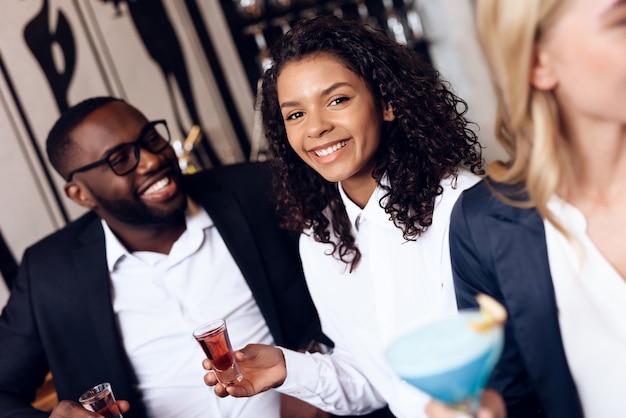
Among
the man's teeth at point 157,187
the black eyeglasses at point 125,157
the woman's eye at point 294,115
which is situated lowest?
the man's teeth at point 157,187

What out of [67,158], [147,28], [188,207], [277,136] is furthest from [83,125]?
[147,28]

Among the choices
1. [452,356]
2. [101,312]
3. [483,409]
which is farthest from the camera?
[101,312]

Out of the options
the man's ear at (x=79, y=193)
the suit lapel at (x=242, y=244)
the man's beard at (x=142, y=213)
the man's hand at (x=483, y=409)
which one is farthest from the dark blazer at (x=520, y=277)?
the man's ear at (x=79, y=193)

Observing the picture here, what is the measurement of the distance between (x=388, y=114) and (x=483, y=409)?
3.24 feet

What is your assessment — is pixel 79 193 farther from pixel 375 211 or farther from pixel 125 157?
pixel 375 211

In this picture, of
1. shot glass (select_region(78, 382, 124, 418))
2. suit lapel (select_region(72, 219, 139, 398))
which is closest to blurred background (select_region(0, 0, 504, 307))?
suit lapel (select_region(72, 219, 139, 398))

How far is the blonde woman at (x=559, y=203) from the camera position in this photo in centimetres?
108

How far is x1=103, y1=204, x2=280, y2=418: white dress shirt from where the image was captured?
2.42 metres

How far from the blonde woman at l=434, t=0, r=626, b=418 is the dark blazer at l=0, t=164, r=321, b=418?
3.68 feet

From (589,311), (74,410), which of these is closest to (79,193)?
(74,410)

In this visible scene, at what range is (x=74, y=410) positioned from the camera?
1910 mm

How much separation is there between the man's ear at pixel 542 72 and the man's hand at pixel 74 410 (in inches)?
57.5

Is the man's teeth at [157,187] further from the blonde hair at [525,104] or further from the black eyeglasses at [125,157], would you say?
the blonde hair at [525,104]

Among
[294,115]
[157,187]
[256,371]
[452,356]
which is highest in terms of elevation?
[294,115]
